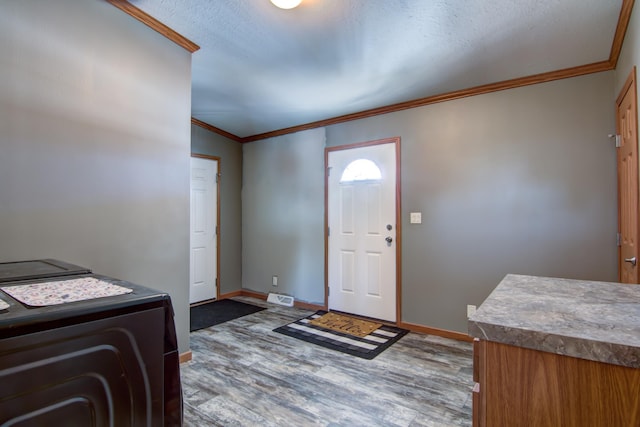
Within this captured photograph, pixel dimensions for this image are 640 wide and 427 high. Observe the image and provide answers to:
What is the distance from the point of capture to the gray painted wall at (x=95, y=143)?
1.66 metres

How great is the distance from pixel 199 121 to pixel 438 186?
3045 millimetres

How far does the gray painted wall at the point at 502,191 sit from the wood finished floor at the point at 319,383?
0.65 metres

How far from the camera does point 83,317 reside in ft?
2.32

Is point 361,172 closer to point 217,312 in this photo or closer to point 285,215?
point 285,215

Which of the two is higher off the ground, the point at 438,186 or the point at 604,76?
the point at 604,76

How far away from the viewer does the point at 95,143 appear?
6.53 ft

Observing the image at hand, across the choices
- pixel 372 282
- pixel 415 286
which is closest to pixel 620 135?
pixel 415 286

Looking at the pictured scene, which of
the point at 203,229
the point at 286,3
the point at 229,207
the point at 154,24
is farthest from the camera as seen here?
the point at 229,207

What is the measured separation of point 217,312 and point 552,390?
12.2ft

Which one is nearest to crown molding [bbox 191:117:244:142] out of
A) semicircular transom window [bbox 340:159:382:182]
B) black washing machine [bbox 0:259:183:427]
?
semicircular transom window [bbox 340:159:382:182]

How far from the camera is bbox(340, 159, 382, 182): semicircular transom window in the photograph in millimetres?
3588

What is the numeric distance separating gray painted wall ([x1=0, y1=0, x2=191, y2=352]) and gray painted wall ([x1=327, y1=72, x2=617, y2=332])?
2.16m

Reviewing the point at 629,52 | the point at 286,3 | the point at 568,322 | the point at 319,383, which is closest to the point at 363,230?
the point at 319,383

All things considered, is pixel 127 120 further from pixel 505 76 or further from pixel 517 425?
pixel 505 76
